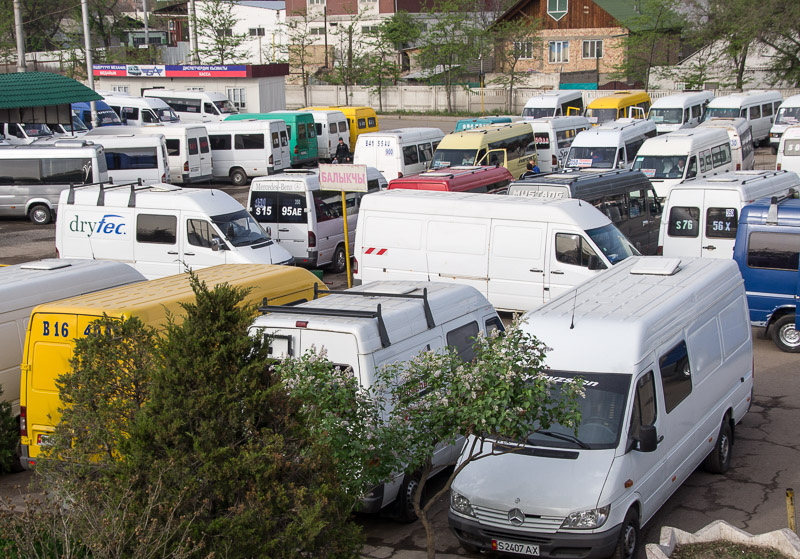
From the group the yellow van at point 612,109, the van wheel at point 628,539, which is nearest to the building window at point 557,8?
the yellow van at point 612,109

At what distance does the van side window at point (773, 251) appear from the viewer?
13352 mm

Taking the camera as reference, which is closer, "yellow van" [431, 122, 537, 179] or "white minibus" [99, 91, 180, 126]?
"yellow van" [431, 122, 537, 179]

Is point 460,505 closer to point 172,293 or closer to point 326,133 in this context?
point 172,293

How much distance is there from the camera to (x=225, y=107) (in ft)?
136

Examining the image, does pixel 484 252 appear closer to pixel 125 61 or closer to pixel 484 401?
pixel 484 401

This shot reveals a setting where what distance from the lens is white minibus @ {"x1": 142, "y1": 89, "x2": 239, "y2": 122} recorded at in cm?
4106

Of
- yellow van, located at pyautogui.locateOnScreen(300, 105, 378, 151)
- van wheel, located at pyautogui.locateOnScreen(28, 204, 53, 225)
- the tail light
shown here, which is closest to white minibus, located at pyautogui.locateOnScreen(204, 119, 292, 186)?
yellow van, located at pyautogui.locateOnScreen(300, 105, 378, 151)

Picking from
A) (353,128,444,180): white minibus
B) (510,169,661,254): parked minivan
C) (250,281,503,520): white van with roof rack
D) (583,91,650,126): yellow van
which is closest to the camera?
(250,281,503,520): white van with roof rack

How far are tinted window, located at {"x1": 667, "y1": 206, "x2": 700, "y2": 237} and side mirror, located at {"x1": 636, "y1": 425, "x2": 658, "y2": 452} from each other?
33.1 ft

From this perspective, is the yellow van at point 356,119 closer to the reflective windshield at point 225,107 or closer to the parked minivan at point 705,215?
the reflective windshield at point 225,107

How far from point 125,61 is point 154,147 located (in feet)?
124

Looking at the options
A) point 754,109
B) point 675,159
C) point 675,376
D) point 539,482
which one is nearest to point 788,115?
point 754,109

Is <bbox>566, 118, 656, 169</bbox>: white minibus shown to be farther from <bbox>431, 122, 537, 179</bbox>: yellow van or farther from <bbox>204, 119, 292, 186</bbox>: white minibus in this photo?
<bbox>204, 119, 292, 186</bbox>: white minibus

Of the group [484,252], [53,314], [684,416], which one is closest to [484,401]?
[684,416]
